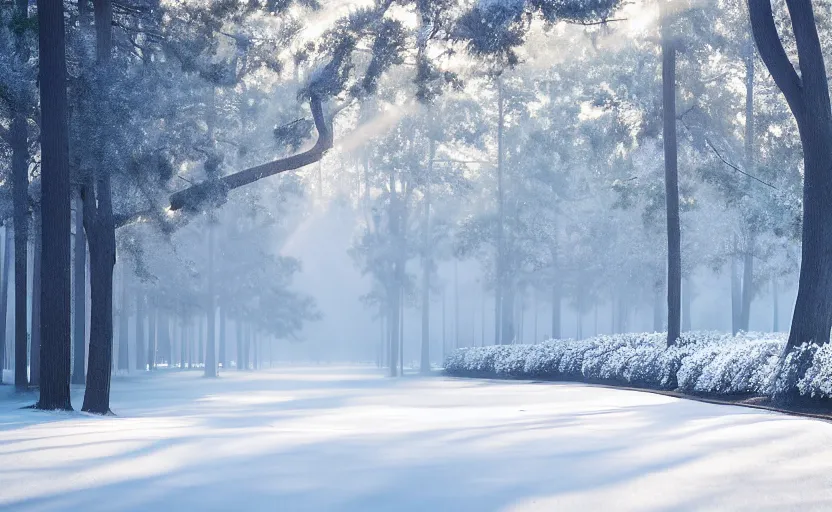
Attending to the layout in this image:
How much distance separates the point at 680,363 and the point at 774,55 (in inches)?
310

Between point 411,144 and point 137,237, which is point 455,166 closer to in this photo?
point 411,144

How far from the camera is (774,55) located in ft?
59.7

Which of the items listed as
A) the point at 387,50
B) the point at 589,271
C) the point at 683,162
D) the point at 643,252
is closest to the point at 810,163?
the point at 387,50

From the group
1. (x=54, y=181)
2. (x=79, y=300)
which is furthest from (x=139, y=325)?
(x=54, y=181)

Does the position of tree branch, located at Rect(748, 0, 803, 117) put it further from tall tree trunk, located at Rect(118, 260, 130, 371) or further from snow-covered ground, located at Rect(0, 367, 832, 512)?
tall tree trunk, located at Rect(118, 260, 130, 371)

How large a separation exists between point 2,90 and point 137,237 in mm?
16674

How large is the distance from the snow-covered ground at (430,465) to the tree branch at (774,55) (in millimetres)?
6354

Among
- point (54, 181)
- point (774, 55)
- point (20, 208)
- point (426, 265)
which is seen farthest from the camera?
point (426, 265)

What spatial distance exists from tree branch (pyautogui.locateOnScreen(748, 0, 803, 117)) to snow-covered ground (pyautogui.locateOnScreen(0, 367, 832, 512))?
6.35 metres

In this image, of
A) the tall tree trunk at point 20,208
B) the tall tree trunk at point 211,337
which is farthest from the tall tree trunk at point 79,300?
the tall tree trunk at point 211,337

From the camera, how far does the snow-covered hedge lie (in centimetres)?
1667

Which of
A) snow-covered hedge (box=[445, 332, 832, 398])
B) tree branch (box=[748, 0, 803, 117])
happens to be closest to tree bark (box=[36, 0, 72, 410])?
tree branch (box=[748, 0, 803, 117])

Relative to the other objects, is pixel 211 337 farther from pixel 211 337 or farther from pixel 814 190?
pixel 814 190

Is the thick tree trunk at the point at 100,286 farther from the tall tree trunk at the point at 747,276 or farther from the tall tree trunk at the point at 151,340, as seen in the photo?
the tall tree trunk at the point at 151,340
